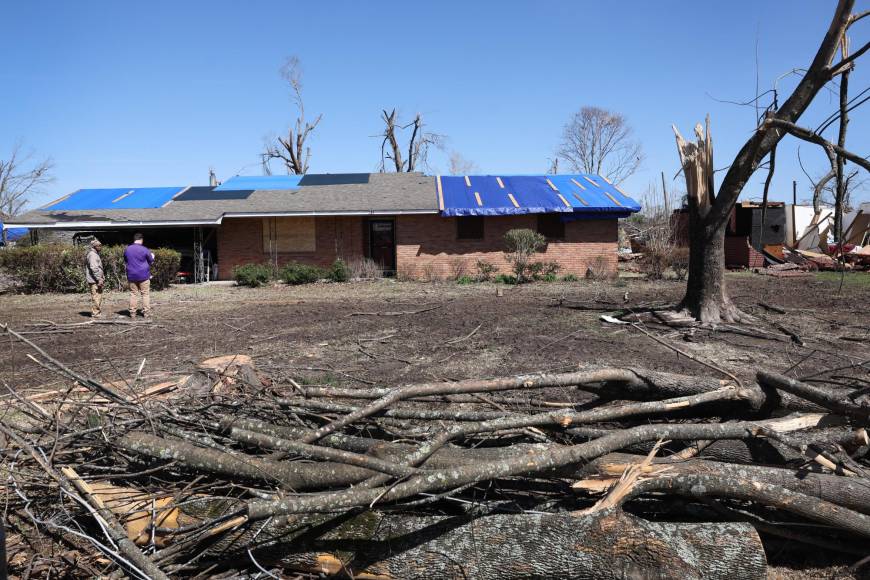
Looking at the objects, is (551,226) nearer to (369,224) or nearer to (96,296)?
(369,224)

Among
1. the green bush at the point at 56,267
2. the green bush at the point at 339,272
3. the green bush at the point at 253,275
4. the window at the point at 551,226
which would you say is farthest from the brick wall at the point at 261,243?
the window at the point at 551,226

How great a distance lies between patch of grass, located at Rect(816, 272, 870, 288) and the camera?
627 inches

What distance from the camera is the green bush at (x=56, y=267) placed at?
16812 millimetres

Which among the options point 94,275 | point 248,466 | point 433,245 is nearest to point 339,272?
point 433,245

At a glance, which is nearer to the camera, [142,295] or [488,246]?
[142,295]

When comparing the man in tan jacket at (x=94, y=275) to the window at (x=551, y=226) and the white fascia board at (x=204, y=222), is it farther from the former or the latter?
the window at (x=551, y=226)

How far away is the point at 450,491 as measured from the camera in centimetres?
275

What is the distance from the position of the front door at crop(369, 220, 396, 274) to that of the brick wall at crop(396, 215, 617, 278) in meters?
1.34

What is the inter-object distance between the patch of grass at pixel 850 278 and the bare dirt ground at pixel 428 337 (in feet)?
1.12

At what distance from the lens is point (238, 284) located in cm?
1900

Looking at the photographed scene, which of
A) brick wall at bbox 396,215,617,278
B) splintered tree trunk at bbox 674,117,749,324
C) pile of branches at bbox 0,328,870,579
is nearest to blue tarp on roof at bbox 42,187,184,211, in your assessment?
brick wall at bbox 396,215,617,278

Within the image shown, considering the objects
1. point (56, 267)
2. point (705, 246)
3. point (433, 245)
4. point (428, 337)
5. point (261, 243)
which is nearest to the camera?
point (428, 337)

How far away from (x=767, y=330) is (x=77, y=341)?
429 inches

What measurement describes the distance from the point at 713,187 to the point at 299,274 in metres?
12.6
